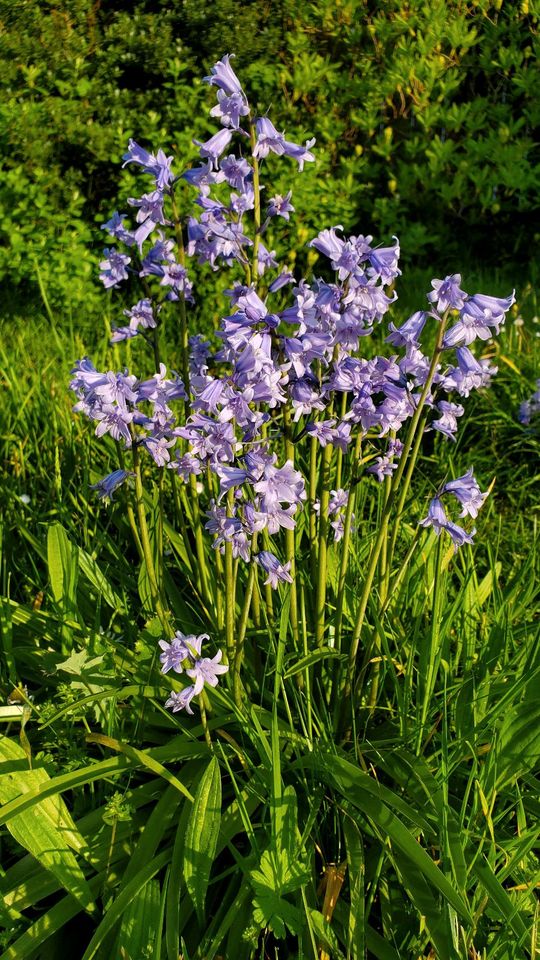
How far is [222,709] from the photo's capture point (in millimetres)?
2215

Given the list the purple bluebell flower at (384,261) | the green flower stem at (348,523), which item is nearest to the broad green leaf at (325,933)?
the green flower stem at (348,523)

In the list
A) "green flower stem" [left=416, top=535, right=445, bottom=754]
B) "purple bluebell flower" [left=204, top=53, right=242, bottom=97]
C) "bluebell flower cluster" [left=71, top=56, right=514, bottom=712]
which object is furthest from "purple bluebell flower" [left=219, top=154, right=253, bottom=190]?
"green flower stem" [left=416, top=535, right=445, bottom=754]

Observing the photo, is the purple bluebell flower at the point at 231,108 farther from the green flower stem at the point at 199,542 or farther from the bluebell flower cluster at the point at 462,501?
the bluebell flower cluster at the point at 462,501

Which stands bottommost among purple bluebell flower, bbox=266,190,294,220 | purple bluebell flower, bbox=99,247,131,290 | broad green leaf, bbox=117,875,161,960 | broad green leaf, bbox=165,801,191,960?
broad green leaf, bbox=117,875,161,960

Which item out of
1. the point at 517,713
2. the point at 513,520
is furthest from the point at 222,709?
the point at 513,520

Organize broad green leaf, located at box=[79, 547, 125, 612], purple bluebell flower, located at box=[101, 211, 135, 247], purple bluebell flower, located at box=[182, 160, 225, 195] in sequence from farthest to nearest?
broad green leaf, located at box=[79, 547, 125, 612]
purple bluebell flower, located at box=[101, 211, 135, 247]
purple bluebell flower, located at box=[182, 160, 225, 195]

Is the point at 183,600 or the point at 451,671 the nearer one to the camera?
the point at 451,671

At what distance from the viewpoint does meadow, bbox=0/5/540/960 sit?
1740mm

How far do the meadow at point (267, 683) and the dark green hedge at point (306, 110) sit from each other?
2.82 metres

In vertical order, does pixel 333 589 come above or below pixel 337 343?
below

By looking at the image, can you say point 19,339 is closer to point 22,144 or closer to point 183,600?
point 22,144

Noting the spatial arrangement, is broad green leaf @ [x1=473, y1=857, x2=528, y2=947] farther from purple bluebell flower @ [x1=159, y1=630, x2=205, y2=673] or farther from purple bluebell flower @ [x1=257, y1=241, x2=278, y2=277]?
purple bluebell flower @ [x1=257, y1=241, x2=278, y2=277]

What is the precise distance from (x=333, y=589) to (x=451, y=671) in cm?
42

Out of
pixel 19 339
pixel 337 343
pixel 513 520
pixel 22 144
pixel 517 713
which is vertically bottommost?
pixel 513 520
